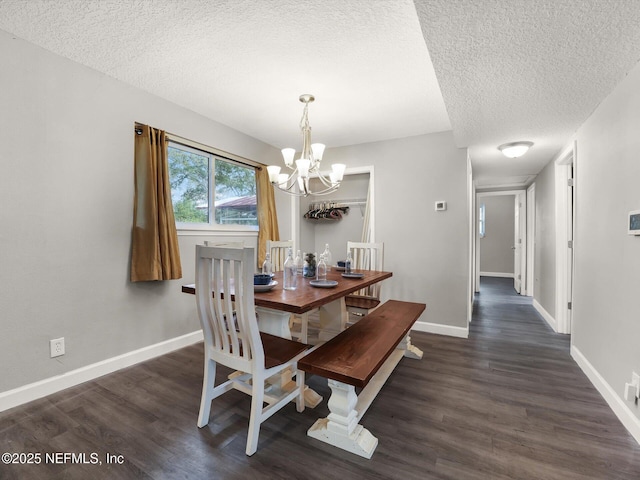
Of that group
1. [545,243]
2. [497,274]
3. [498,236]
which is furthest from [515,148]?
[497,274]

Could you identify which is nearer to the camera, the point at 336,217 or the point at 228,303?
the point at 228,303

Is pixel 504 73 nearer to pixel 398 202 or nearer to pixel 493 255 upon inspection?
pixel 398 202

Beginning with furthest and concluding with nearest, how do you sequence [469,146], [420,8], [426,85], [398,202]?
1. [398,202]
2. [469,146]
3. [426,85]
4. [420,8]

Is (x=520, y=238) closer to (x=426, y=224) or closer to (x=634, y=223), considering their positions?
(x=426, y=224)

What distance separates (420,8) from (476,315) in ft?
13.0

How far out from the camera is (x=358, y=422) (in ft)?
5.61

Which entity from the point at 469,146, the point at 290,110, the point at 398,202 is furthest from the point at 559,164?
the point at 290,110

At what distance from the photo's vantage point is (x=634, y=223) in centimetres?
165

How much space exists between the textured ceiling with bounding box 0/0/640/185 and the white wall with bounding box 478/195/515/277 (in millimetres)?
5816

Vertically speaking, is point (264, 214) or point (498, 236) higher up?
point (264, 214)

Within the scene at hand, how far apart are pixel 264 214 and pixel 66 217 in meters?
2.01

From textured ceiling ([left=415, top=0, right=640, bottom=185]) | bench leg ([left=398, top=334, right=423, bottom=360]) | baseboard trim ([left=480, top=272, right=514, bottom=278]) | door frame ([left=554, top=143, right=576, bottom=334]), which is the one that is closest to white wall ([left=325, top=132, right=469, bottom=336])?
textured ceiling ([left=415, top=0, right=640, bottom=185])

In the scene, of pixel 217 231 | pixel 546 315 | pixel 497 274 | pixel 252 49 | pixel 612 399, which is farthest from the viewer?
pixel 497 274

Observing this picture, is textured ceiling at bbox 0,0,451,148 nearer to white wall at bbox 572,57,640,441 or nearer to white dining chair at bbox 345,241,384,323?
white wall at bbox 572,57,640,441
